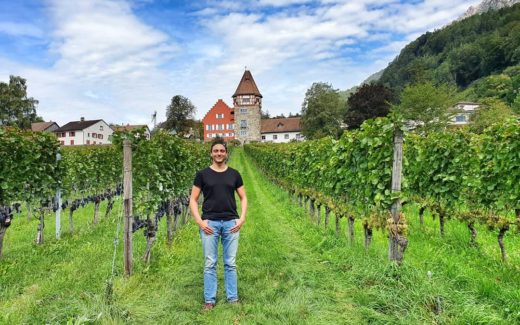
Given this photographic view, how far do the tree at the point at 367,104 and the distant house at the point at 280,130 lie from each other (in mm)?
23016

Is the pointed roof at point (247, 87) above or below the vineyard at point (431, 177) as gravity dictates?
above

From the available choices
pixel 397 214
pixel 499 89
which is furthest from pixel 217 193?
pixel 499 89

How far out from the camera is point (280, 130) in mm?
76875

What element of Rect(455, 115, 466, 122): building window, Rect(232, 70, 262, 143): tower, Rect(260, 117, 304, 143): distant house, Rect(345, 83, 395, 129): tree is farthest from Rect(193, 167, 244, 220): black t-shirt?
Rect(455, 115, 466, 122): building window

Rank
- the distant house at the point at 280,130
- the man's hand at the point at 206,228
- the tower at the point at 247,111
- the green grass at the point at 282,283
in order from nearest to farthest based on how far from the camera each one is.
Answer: the green grass at the point at 282,283
the man's hand at the point at 206,228
the tower at the point at 247,111
the distant house at the point at 280,130

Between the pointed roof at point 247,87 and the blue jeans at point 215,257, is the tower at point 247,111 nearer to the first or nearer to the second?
the pointed roof at point 247,87

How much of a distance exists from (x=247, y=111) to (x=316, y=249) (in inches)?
2624

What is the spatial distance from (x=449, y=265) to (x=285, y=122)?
240 feet

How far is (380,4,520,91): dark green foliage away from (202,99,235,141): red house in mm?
43197

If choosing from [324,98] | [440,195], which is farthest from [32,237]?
[324,98]

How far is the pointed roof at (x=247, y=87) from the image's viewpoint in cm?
7175

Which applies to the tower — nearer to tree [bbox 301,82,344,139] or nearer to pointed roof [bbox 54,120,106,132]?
tree [bbox 301,82,344,139]

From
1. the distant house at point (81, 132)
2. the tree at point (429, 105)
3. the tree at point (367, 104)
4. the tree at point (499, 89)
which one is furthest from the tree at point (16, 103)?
the tree at point (499, 89)

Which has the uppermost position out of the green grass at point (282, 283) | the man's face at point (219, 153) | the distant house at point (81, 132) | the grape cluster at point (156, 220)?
the distant house at point (81, 132)
